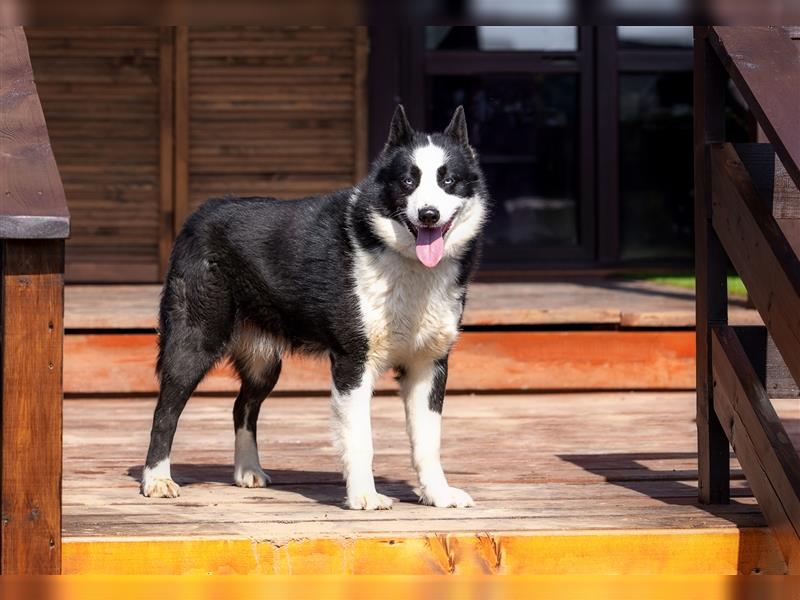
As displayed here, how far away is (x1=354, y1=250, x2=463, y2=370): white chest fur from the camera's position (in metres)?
3.36

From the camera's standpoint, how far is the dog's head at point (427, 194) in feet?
10.7

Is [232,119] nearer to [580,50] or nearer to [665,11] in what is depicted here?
[580,50]

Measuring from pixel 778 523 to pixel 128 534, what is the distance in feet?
4.96

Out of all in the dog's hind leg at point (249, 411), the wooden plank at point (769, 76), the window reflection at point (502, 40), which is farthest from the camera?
the window reflection at point (502, 40)

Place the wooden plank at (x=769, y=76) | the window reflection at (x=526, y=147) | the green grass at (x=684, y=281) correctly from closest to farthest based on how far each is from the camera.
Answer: the wooden plank at (x=769, y=76) → the green grass at (x=684, y=281) → the window reflection at (x=526, y=147)

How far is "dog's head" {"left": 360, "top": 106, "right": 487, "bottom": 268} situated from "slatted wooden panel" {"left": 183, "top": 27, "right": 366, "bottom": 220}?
14.4 feet

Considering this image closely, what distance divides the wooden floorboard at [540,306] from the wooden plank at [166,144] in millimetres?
394

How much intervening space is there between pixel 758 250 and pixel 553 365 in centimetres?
279

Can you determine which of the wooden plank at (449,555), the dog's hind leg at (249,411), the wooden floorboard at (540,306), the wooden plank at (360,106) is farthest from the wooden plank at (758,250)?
the wooden plank at (360,106)

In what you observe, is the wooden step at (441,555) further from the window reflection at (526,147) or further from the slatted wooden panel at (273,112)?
the window reflection at (526,147)

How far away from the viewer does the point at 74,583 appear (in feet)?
7.91

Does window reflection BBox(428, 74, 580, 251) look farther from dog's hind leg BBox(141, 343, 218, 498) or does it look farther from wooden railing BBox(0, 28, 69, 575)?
wooden railing BBox(0, 28, 69, 575)

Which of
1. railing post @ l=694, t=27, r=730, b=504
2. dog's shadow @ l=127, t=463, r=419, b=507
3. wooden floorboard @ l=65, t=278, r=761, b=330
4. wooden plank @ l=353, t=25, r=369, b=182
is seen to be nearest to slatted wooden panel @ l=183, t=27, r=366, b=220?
wooden plank @ l=353, t=25, r=369, b=182

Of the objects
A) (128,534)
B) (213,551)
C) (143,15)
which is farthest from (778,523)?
(143,15)
